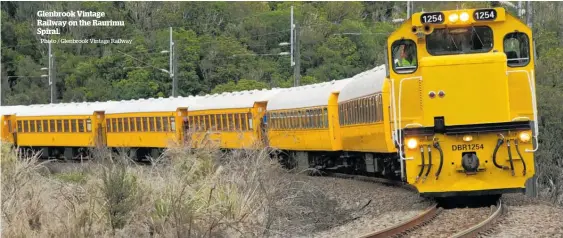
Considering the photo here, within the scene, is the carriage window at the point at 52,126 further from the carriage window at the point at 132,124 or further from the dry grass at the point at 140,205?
the dry grass at the point at 140,205

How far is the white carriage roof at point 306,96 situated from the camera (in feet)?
83.4

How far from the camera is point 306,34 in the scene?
212 feet

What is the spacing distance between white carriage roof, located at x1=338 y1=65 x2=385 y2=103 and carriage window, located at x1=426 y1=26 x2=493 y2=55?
141 inches

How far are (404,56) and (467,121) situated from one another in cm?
136

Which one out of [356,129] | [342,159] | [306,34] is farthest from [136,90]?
[356,129]

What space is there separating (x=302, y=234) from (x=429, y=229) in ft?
6.74

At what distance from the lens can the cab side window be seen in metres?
14.1

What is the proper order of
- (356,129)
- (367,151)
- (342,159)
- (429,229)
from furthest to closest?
(342,159)
(356,129)
(367,151)
(429,229)

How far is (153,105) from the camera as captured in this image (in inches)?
1427

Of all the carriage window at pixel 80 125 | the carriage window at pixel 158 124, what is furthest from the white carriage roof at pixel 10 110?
the carriage window at pixel 158 124

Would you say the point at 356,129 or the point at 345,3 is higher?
the point at 345,3

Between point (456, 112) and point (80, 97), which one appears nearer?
point (456, 112)

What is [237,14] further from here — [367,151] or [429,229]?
[429,229]

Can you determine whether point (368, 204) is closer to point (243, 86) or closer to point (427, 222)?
point (427, 222)
